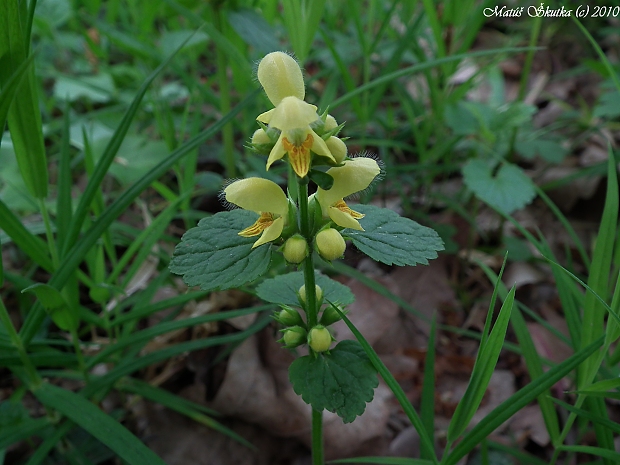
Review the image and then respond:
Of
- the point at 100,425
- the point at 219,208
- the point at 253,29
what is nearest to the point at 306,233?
the point at 100,425

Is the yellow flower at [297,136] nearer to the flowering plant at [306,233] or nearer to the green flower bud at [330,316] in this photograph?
the flowering plant at [306,233]

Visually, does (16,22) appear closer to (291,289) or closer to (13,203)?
(291,289)

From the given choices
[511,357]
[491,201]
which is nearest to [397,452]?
[511,357]

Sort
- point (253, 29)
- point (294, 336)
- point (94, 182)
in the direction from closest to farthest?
point (294, 336), point (94, 182), point (253, 29)

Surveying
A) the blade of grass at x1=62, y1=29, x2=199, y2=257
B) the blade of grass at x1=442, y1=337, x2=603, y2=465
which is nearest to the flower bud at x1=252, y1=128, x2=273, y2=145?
the blade of grass at x1=62, y1=29, x2=199, y2=257

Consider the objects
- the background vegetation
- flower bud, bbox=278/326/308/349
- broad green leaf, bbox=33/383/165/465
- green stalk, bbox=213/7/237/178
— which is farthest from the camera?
green stalk, bbox=213/7/237/178

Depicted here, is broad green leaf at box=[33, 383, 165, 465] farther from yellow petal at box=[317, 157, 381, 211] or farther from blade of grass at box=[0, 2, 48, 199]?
yellow petal at box=[317, 157, 381, 211]

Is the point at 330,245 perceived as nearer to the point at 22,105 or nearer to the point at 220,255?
the point at 220,255
